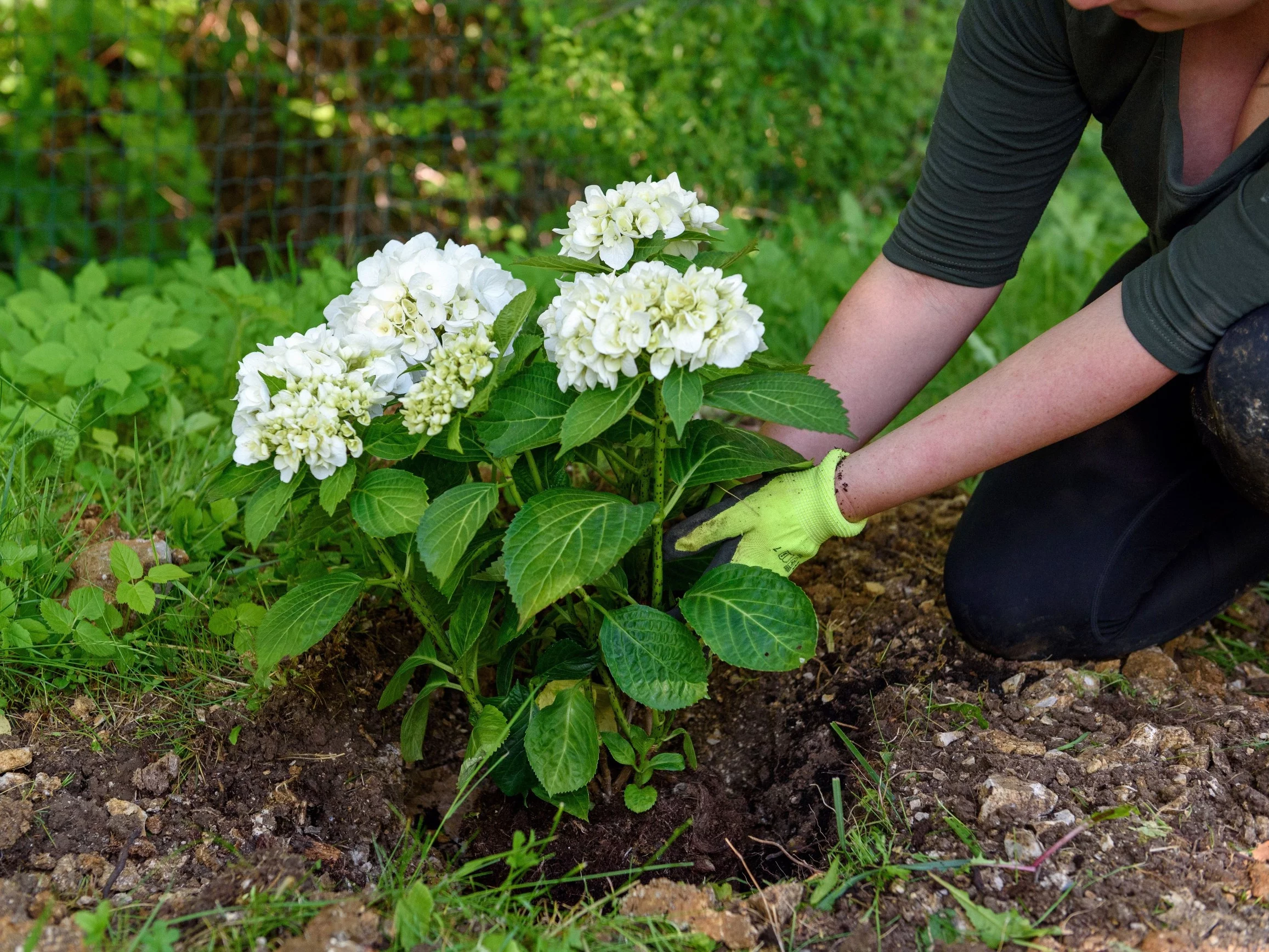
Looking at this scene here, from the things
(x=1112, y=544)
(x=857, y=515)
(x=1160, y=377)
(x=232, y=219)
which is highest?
(x=1160, y=377)

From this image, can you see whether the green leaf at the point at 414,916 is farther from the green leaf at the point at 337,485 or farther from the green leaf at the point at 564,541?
the green leaf at the point at 337,485

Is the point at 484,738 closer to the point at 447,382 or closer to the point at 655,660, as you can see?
the point at 655,660

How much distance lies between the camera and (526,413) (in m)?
1.37

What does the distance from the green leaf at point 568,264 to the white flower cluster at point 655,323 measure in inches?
4.2

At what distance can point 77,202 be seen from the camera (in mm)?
3957

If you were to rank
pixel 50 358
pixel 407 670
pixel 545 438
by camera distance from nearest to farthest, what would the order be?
pixel 545 438, pixel 407 670, pixel 50 358

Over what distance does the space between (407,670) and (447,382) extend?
18.3 inches

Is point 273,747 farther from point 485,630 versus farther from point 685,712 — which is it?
point 685,712

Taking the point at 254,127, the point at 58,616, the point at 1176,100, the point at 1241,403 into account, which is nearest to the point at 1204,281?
the point at 1241,403

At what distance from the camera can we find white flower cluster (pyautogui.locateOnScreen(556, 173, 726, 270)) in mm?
1374

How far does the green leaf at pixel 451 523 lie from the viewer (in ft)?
4.32

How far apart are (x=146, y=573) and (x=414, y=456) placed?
0.65 m

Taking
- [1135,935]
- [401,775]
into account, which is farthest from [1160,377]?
[401,775]

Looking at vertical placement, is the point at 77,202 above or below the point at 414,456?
below
